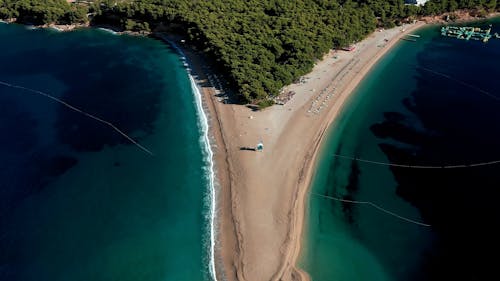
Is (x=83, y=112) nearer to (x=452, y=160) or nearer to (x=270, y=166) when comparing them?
(x=270, y=166)

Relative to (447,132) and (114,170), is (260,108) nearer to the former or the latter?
(114,170)

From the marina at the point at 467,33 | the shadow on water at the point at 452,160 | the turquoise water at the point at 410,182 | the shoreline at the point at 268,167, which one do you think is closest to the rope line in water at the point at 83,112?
the shoreline at the point at 268,167

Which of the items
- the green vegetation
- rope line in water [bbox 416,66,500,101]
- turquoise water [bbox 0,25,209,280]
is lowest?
turquoise water [bbox 0,25,209,280]

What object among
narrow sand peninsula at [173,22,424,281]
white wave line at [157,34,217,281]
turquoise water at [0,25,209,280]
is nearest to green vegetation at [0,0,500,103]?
narrow sand peninsula at [173,22,424,281]

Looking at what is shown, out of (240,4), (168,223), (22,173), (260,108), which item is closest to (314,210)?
(168,223)

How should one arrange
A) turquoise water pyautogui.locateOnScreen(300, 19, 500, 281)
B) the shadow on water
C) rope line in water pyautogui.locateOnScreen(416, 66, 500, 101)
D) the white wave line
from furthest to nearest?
rope line in water pyautogui.locateOnScreen(416, 66, 500, 101), the shadow on water, the white wave line, turquoise water pyautogui.locateOnScreen(300, 19, 500, 281)

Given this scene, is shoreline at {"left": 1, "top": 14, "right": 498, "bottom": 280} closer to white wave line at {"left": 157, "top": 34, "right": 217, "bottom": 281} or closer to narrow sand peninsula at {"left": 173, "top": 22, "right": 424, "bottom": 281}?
narrow sand peninsula at {"left": 173, "top": 22, "right": 424, "bottom": 281}

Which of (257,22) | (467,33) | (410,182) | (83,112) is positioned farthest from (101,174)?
(467,33)

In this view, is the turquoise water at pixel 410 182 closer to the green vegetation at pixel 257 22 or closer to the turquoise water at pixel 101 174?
the green vegetation at pixel 257 22
